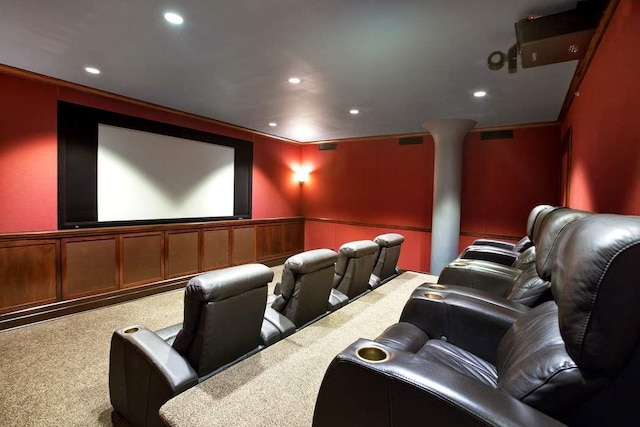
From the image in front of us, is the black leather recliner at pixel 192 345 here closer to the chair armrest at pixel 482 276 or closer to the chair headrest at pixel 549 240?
the chair headrest at pixel 549 240

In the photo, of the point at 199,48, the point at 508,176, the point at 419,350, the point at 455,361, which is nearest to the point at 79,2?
the point at 199,48

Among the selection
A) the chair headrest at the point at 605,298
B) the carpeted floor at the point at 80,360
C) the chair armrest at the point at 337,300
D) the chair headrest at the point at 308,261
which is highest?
the chair headrest at the point at 605,298

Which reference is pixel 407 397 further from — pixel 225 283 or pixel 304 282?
pixel 304 282

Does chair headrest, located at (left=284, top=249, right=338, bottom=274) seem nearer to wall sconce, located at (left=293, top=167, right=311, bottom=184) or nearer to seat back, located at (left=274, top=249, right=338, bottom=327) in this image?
seat back, located at (left=274, top=249, right=338, bottom=327)

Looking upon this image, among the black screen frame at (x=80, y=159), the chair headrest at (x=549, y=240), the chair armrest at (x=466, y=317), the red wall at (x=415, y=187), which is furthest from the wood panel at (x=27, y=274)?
the red wall at (x=415, y=187)

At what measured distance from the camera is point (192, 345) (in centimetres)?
165

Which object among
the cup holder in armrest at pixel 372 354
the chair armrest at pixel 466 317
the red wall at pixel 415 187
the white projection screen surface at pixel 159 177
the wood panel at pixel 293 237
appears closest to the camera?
the cup holder in armrest at pixel 372 354

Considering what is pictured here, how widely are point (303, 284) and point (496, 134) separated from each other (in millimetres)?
4435

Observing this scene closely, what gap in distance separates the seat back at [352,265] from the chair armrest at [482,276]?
0.74 m

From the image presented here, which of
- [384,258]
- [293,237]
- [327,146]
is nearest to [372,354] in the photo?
[384,258]

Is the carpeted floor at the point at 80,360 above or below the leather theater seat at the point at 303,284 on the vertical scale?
below

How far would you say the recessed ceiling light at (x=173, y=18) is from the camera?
209 cm

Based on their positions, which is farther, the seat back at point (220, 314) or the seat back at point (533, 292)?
the seat back at point (533, 292)

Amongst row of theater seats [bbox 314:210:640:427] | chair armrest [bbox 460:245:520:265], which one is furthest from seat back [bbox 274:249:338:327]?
chair armrest [bbox 460:245:520:265]
